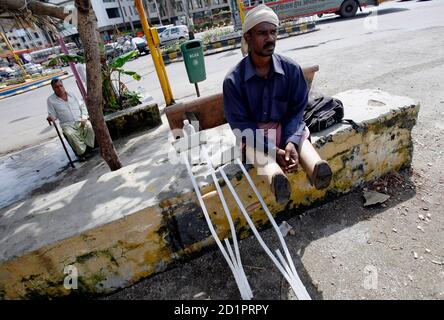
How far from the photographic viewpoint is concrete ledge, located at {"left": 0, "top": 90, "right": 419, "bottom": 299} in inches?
81.4

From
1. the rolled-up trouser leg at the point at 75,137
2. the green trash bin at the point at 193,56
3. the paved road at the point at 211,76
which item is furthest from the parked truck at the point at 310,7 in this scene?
the rolled-up trouser leg at the point at 75,137

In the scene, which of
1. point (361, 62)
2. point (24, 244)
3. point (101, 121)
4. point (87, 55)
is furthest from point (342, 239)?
point (361, 62)

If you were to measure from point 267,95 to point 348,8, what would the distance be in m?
17.4

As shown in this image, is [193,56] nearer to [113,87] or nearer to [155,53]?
[155,53]

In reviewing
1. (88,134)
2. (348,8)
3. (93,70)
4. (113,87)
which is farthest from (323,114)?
(348,8)

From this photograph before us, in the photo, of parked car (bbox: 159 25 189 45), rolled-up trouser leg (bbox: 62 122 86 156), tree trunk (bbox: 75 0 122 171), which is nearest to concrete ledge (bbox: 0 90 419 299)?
tree trunk (bbox: 75 0 122 171)

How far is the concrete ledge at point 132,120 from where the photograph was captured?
569 centimetres

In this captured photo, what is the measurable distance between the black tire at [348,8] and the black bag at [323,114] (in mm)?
16697

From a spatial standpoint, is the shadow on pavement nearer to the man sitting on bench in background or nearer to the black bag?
the black bag

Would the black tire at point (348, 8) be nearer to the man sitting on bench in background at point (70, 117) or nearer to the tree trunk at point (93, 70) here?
the man sitting on bench in background at point (70, 117)

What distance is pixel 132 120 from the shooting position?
5.83 metres

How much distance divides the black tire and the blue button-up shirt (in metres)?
17.0
